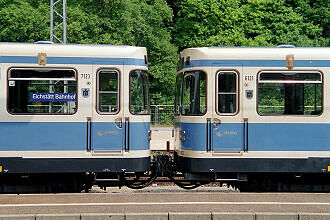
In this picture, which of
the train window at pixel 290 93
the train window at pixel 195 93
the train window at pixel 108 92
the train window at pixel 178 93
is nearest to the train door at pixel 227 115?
the train window at pixel 195 93

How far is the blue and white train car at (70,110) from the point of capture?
13.6 m

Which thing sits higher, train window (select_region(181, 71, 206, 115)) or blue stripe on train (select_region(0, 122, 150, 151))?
train window (select_region(181, 71, 206, 115))

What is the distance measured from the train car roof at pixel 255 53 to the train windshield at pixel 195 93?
16.7 inches

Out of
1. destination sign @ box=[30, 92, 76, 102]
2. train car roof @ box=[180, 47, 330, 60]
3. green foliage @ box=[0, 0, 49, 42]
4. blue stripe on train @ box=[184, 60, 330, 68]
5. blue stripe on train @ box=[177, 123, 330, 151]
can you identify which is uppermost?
green foliage @ box=[0, 0, 49, 42]

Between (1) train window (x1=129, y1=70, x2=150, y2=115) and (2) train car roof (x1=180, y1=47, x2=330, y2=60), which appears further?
(2) train car roof (x1=180, y1=47, x2=330, y2=60)

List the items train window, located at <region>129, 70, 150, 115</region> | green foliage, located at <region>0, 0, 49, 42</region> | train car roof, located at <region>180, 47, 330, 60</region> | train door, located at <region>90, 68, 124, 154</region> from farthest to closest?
green foliage, located at <region>0, 0, 49, 42</region> < train car roof, located at <region>180, 47, 330, 60</region> < train window, located at <region>129, 70, 150, 115</region> < train door, located at <region>90, 68, 124, 154</region>

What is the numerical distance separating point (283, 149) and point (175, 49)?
1382 inches

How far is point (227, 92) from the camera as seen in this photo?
1408cm

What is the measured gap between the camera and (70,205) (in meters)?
10.8

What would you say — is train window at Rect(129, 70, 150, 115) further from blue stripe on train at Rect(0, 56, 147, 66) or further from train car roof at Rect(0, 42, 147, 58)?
train car roof at Rect(0, 42, 147, 58)

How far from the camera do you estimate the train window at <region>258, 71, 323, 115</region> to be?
14109mm

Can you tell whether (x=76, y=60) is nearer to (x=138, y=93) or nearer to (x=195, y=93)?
(x=138, y=93)

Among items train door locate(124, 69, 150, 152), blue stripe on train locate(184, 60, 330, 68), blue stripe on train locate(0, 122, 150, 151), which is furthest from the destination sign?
blue stripe on train locate(184, 60, 330, 68)

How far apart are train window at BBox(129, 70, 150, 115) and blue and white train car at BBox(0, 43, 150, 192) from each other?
2cm
